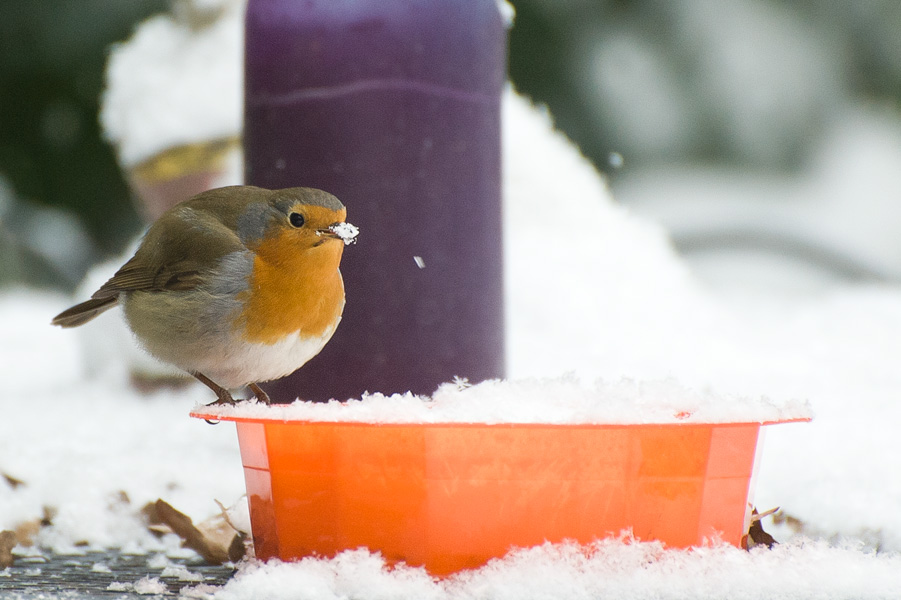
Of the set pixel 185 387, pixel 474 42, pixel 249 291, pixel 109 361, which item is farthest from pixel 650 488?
pixel 109 361

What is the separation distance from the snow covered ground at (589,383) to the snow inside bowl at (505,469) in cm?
4

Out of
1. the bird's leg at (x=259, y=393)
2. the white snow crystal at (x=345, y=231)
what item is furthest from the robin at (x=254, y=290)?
the bird's leg at (x=259, y=393)

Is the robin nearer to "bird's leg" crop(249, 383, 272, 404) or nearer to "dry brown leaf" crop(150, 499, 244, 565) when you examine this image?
"bird's leg" crop(249, 383, 272, 404)

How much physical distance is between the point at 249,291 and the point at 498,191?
790 mm

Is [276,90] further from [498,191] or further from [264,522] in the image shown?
[264,522]

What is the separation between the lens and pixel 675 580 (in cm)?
114

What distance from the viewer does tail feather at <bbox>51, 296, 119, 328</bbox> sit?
186 centimetres

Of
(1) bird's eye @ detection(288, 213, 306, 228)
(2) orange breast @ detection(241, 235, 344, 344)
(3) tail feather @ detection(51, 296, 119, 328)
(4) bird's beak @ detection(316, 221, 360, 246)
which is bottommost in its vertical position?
(3) tail feather @ detection(51, 296, 119, 328)

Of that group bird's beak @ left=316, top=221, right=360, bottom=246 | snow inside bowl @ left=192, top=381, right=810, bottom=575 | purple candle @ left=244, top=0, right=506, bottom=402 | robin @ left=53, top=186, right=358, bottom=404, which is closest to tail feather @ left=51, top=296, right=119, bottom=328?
robin @ left=53, top=186, right=358, bottom=404

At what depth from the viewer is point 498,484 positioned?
45.9 inches

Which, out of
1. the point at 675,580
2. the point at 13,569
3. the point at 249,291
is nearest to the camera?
the point at 675,580

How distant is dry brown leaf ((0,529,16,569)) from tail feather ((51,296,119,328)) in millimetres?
543

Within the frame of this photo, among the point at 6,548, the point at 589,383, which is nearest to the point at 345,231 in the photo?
the point at 6,548

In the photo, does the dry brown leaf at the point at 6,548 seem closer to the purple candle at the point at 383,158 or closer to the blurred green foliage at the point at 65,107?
the purple candle at the point at 383,158
